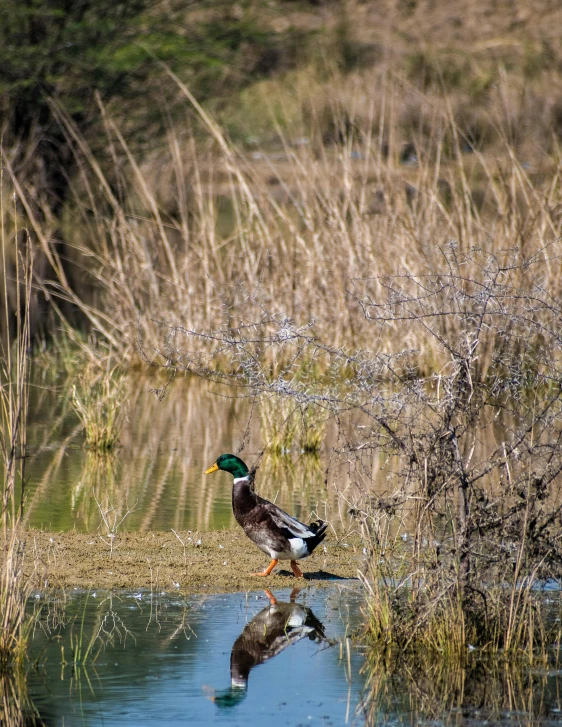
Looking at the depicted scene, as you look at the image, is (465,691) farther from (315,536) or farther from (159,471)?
(159,471)

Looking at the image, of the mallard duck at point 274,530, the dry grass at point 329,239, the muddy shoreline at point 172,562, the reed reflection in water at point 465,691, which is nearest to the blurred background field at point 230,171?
the dry grass at point 329,239

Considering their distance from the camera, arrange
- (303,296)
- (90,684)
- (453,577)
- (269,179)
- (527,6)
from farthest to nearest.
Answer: (527,6) → (269,179) → (303,296) → (453,577) → (90,684)

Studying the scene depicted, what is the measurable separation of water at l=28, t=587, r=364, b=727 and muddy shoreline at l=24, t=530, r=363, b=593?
223 mm

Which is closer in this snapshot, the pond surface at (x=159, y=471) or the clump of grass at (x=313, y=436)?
the pond surface at (x=159, y=471)

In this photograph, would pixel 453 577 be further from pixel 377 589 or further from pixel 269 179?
pixel 269 179

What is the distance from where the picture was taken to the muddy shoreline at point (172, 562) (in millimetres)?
6953

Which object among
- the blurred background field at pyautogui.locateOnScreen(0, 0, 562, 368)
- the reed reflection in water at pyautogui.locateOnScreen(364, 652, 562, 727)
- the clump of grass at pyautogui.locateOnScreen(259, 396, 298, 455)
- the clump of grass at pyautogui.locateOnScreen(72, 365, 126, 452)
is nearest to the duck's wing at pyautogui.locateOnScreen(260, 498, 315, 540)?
the blurred background field at pyautogui.locateOnScreen(0, 0, 562, 368)

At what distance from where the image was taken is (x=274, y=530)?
7.01 metres

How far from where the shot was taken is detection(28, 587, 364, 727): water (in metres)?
5.00

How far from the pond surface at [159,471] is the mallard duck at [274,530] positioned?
0.69ft

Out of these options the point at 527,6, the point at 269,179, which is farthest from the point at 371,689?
the point at 527,6

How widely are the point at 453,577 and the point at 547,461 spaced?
73cm

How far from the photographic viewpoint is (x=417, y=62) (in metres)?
36.9

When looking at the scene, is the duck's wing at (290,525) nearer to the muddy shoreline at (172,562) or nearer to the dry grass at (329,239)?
the muddy shoreline at (172,562)
